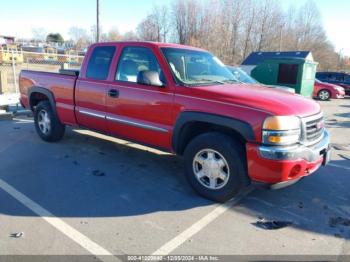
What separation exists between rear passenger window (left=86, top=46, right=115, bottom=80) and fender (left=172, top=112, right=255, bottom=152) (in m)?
1.67

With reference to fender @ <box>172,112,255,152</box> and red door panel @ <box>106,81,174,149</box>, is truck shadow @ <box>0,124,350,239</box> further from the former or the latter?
fender @ <box>172,112,255,152</box>

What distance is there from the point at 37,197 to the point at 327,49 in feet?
207

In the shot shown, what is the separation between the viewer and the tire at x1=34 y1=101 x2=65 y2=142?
6.26m

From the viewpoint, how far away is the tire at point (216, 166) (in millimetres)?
3785

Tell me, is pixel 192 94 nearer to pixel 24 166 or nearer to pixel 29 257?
pixel 29 257

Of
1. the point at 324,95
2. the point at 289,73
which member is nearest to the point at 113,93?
the point at 289,73

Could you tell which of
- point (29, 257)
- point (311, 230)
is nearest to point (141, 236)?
point (29, 257)

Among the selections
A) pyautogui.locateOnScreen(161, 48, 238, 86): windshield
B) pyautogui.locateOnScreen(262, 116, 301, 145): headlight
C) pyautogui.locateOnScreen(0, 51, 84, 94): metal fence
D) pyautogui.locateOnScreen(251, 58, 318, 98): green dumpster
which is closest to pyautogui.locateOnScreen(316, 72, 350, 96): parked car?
pyautogui.locateOnScreen(251, 58, 318, 98): green dumpster

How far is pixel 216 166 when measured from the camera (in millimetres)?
3980

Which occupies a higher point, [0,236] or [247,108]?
[247,108]

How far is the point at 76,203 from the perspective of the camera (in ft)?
12.9

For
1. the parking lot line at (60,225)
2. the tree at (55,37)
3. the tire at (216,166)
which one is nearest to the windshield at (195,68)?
the tire at (216,166)

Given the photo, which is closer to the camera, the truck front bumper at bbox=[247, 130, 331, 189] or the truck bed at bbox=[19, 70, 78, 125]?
the truck front bumper at bbox=[247, 130, 331, 189]

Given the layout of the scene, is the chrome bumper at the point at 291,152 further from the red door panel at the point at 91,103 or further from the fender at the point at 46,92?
the fender at the point at 46,92
